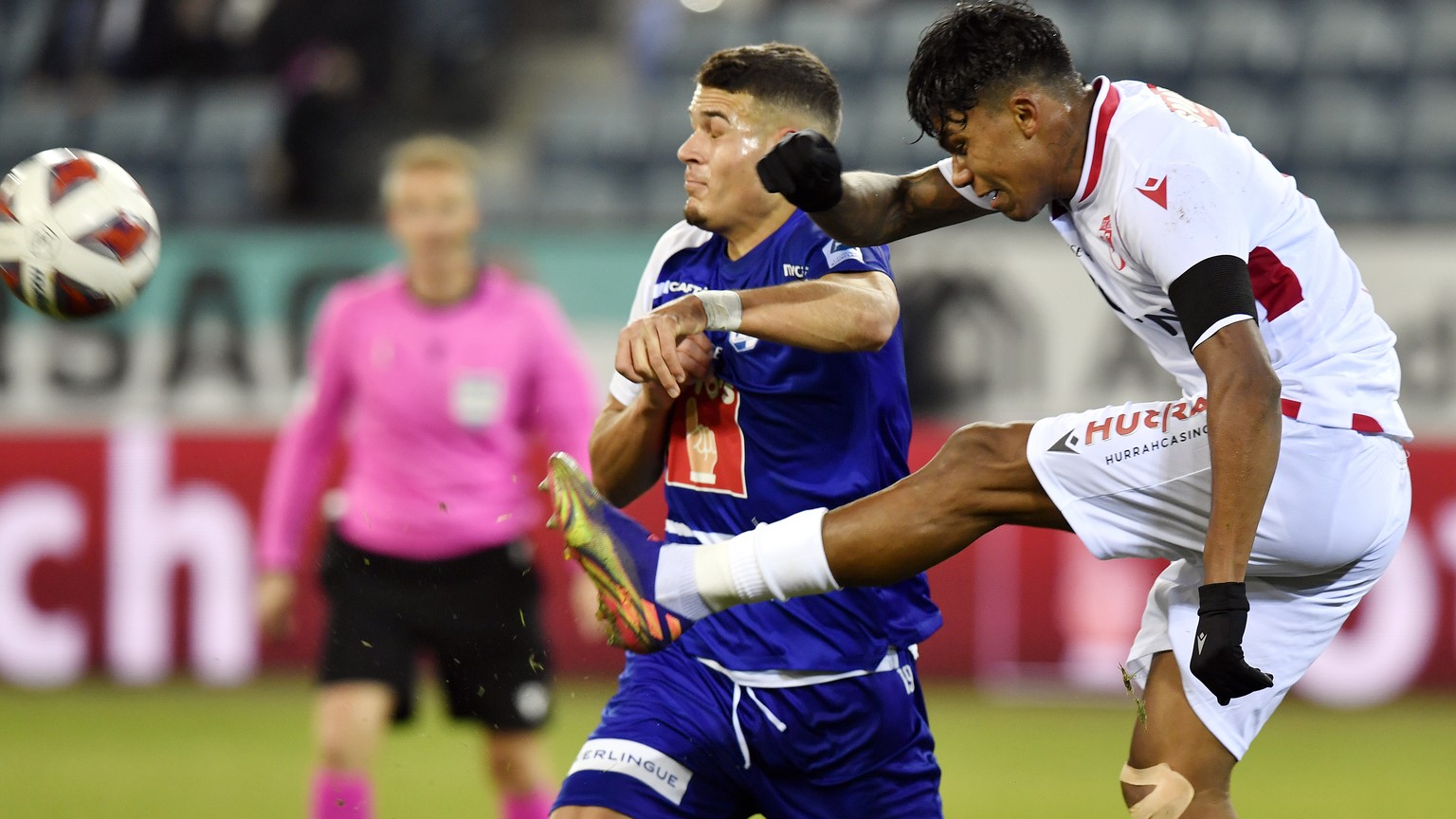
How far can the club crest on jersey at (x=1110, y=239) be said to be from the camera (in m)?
3.66

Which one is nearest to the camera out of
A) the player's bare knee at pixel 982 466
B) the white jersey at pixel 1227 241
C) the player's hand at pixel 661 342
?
the white jersey at pixel 1227 241

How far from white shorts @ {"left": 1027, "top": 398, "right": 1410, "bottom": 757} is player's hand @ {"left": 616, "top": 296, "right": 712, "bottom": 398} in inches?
29.8

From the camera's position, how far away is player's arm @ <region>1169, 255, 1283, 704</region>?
3363 mm

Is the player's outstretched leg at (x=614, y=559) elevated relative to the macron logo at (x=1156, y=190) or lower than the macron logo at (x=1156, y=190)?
lower

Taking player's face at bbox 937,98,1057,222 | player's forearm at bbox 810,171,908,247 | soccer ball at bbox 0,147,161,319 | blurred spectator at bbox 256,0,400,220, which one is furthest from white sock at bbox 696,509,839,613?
blurred spectator at bbox 256,0,400,220

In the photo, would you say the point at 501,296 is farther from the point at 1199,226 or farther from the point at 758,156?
the point at 1199,226

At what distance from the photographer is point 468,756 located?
27.8ft

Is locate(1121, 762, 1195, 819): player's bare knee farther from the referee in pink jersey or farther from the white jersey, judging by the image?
the referee in pink jersey

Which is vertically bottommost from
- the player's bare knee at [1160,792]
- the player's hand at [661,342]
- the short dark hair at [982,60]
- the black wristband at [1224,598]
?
the player's bare knee at [1160,792]

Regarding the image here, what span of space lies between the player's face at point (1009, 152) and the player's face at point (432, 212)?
2.79 meters

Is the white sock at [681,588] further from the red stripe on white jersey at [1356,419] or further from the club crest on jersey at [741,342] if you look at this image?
the red stripe on white jersey at [1356,419]

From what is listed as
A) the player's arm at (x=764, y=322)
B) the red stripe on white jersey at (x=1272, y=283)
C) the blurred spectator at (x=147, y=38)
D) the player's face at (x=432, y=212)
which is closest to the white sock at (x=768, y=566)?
the player's arm at (x=764, y=322)

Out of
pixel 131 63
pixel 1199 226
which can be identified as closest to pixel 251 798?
pixel 1199 226

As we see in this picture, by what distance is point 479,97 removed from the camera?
43.4 feet
